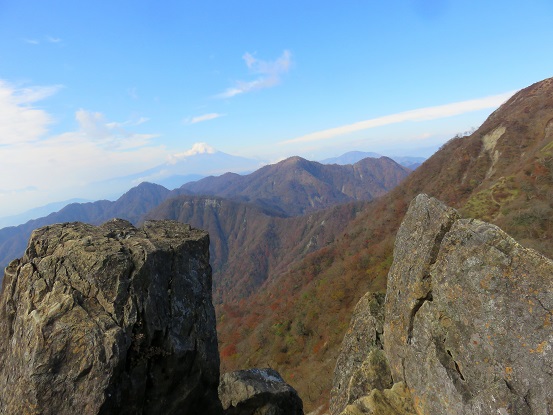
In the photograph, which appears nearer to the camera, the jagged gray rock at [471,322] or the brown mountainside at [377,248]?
the jagged gray rock at [471,322]

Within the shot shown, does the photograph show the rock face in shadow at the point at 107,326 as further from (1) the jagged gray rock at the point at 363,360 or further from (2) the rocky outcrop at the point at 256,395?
(1) the jagged gray rock at the point at 363,360

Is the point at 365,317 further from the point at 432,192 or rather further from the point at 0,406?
the point at 432,192

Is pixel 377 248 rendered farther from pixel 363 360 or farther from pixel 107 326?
pixel 107 326

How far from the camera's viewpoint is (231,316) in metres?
129

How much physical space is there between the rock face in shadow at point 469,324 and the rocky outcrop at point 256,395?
468 centimetres

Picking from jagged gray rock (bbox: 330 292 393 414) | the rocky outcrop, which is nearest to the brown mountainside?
jagged gray rock (bbox: 330 292 393 414)

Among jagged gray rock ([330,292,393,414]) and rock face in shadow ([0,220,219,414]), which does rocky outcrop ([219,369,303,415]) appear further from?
jagged gray rock ([330,292,393,414])

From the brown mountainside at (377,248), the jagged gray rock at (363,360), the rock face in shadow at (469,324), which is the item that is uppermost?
the rock face in shadow at (469,324)

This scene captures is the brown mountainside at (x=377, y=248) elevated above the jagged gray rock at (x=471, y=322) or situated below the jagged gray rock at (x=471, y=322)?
below

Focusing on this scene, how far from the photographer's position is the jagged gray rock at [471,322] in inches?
420

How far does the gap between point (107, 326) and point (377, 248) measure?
84.2m

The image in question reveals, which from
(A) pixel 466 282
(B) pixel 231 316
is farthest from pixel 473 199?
(B) pixel 231 316

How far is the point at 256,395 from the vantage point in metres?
16.7

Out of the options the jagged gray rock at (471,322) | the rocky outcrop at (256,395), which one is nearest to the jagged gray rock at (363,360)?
the jagged gray rock at (471,322)
